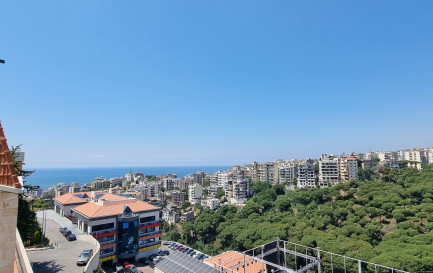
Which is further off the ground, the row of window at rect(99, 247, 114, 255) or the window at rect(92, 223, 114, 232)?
the window at rect(92, 223, 114, 232)

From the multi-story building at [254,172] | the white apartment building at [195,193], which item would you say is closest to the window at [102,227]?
the white apartment building at [195,193]

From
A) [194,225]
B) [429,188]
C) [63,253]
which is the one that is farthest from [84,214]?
[429,188]

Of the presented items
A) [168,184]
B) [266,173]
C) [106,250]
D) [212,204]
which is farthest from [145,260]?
[168,184]

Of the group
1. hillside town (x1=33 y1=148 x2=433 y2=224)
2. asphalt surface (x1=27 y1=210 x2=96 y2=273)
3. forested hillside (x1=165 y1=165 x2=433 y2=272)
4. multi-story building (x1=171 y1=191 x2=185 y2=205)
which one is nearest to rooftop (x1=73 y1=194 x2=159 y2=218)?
asphalt surface (x1=27 y1=210 x2=96 y2=273)

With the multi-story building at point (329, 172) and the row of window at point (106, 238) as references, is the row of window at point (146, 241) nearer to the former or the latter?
the row of window at point (106, 238)

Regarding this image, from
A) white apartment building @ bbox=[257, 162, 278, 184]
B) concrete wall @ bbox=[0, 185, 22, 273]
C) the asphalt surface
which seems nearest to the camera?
concrete wall @ bbox=[0, 185, 22, 273]

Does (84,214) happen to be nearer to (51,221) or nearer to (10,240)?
(51,221)

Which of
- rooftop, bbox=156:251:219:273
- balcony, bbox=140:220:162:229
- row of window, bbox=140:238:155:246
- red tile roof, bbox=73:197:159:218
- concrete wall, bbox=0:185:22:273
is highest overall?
concrete wall, bbox=0:185:22:273

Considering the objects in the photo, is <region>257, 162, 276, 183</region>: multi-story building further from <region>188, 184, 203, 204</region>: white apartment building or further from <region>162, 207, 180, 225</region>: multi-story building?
<region>162, 207, 180, 225</region>: multi-story building
